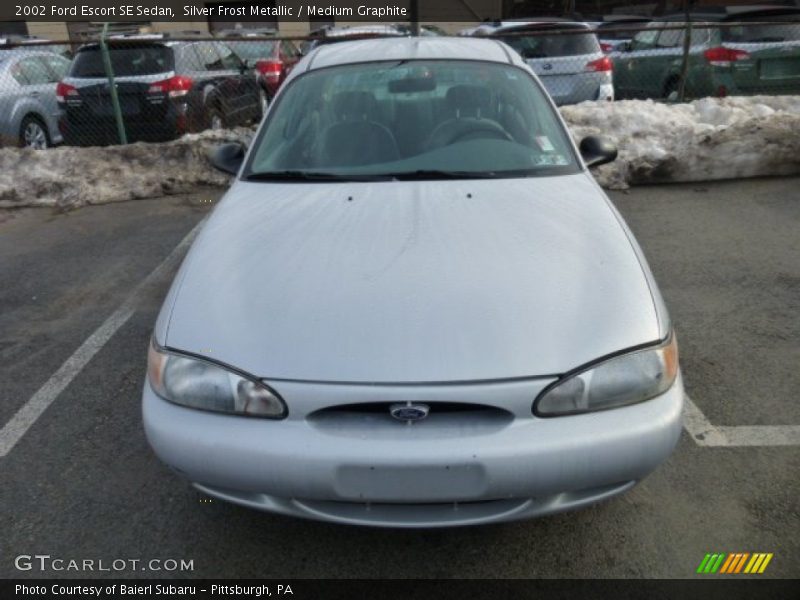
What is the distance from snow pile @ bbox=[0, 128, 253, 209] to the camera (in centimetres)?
706

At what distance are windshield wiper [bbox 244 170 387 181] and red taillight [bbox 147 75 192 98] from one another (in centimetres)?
568

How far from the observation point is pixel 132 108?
8.10 metres

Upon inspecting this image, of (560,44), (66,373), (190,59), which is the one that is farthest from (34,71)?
(66,373)

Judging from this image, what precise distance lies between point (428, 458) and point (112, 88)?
7.39 meters

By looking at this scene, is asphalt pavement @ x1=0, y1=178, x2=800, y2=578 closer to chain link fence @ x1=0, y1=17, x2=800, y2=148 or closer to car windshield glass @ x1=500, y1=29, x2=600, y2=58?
chain link fence @ x1=0, y1=17, x2=800, y2=148

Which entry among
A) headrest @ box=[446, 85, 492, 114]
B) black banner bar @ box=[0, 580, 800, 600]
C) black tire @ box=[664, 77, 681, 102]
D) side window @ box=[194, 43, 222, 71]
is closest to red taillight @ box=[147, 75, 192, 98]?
side window @ box=[194, 43, 222, 71]

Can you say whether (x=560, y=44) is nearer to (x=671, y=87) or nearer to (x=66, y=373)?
(x=671, y=87)

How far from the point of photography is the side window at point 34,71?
8.86 metres

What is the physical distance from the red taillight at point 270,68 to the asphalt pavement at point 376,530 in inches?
232

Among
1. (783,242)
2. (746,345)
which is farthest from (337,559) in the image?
(783,242)

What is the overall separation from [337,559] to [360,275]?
1.00 meters

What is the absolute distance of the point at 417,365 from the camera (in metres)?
1.97

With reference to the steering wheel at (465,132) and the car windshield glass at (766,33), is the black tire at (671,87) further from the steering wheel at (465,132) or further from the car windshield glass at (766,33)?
the steering wheel at (465,132)

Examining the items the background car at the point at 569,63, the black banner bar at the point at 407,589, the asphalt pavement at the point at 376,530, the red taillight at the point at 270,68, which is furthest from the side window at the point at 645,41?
the black banner bar at the point at 407,589
